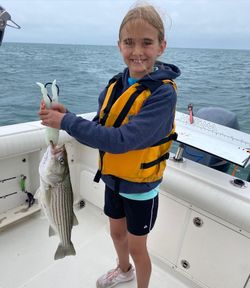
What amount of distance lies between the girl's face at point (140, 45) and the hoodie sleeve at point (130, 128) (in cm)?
19

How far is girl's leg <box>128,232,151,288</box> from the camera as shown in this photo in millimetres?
1822

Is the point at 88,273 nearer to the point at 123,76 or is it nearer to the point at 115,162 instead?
the point at 115,162

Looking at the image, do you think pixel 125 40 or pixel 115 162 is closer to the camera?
pixel 125 40

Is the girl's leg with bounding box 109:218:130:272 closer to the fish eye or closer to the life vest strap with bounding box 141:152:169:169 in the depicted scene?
the life vest strap with bounding box 141:152:169:169

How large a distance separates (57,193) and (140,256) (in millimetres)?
771

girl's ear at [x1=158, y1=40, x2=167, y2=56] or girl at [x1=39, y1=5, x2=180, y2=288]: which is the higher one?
girl's ear at [x1=158, y1=40, x2=167, y2=56]

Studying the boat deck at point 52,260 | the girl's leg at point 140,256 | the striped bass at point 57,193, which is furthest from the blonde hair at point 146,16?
the boat deck at point 52,260

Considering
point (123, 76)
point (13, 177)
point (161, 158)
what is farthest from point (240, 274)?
point (13, 177)

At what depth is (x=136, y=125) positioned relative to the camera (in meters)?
1.38

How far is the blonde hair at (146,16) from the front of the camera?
1.43 metres

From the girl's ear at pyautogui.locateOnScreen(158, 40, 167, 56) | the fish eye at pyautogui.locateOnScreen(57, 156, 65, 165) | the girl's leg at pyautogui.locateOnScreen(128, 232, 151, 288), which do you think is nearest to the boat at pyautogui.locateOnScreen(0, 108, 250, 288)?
the girl's leg at pyautogui.locateOnScreen(128, 232, 151, 288)

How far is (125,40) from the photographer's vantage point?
1.51 m

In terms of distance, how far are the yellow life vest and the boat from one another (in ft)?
1.41

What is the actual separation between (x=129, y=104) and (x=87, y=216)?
5.99ft
